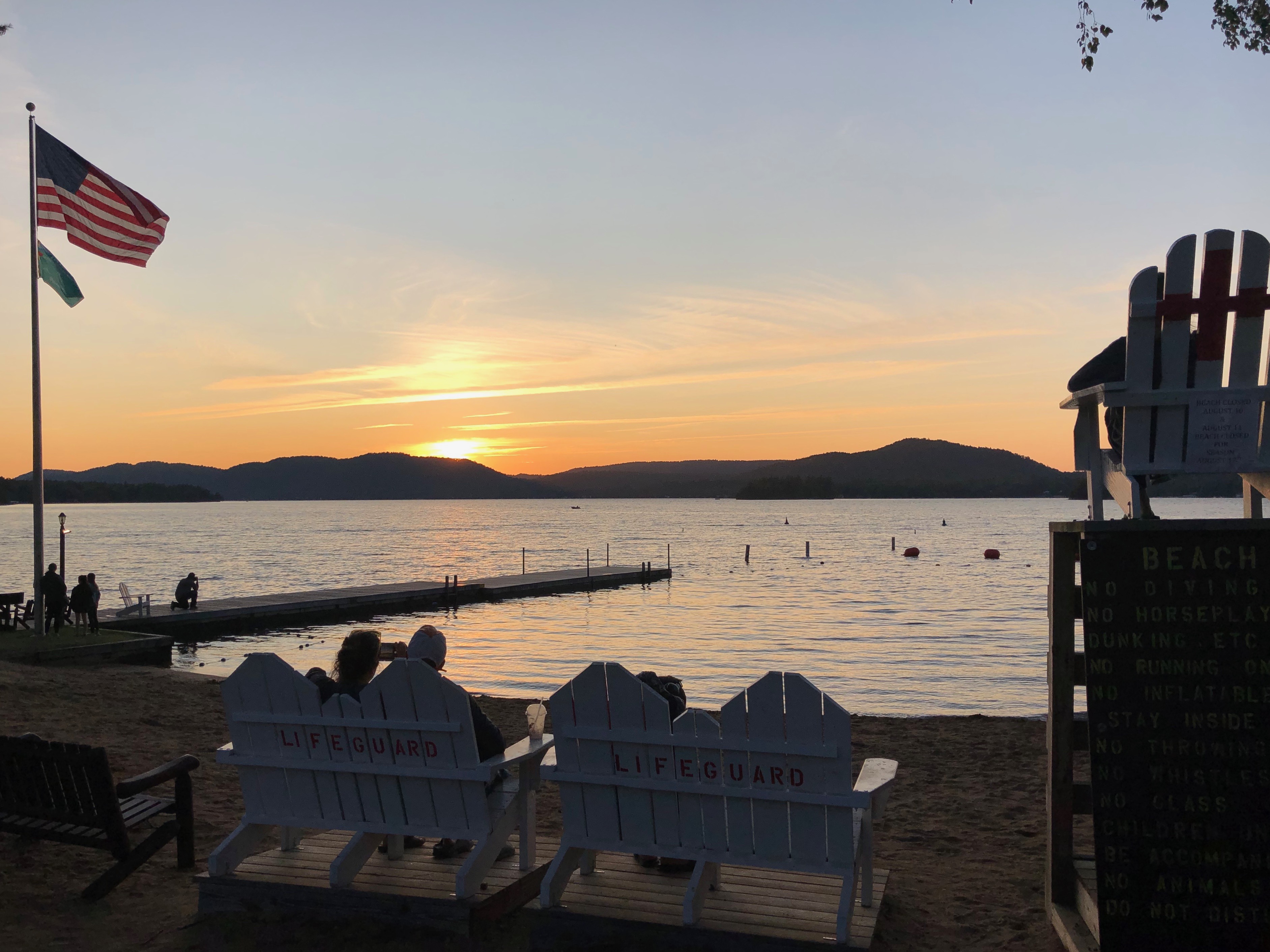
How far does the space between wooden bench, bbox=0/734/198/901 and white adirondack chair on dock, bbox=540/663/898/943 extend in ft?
7.29

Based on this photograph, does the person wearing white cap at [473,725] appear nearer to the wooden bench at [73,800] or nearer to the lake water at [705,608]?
the wooden bench at [73,800]

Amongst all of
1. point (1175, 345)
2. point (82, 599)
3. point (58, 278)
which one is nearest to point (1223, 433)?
point (1175, 345)

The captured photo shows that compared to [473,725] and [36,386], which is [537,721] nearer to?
[473,725]

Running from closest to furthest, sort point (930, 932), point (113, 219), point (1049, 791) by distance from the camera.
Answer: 1. point (1049, 791)
2. point (930, 932)
3. point (113, 219)

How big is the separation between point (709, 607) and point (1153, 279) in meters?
35.8

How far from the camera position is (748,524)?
15388 cm

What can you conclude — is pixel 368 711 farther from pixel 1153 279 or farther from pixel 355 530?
pixel 355 530

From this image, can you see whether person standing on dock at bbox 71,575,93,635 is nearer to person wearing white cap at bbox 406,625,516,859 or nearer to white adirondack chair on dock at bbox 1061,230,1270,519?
person wearing white cap at bbox 406,625,516,859

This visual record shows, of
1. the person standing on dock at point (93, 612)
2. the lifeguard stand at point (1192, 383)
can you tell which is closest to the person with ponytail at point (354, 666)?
the lifeguard stand at point (1192, 383)

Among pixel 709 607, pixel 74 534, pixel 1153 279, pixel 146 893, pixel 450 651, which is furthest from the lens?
pixel 74 534

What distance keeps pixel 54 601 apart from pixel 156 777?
51.9 feet

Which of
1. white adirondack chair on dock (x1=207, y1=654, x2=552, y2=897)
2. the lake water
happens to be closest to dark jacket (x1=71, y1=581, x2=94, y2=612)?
the lake water

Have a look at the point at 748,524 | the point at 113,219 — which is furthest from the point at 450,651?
the point at 748,524

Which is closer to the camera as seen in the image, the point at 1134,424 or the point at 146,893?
the point at 1134,424
